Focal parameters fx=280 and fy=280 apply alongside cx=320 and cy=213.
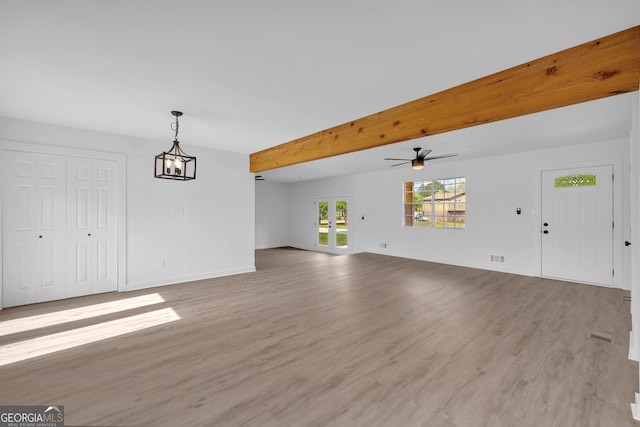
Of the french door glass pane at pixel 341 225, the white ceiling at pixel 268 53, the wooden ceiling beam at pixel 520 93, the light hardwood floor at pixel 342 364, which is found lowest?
the light hardwood floor at pixel 342 364

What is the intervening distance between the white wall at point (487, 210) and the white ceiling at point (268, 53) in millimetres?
1665

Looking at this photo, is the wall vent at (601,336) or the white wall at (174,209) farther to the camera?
the white wall at (174,209)

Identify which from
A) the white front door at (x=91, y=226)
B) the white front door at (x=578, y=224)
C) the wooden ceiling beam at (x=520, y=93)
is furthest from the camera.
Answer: the white front door at (x=578, y=224)

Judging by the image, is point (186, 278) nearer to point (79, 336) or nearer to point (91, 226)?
point (91, 226)

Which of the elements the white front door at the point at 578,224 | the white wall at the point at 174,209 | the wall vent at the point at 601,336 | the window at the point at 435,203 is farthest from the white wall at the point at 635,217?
the white wall at the point at 174,209

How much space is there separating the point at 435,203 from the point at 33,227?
7708mm

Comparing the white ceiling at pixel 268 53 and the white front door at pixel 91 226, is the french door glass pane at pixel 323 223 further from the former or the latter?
the white front door at pixel 91 226

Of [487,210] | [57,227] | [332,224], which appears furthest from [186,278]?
[487,210]

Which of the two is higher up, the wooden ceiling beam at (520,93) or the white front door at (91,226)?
the wooden ceiling beam at (520,93)

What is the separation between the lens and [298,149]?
15.8 feet

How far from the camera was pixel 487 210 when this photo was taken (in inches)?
246

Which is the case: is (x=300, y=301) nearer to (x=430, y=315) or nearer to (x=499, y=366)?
(x=430, y=315)

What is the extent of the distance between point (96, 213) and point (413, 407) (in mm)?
4995

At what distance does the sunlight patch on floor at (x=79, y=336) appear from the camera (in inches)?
101
